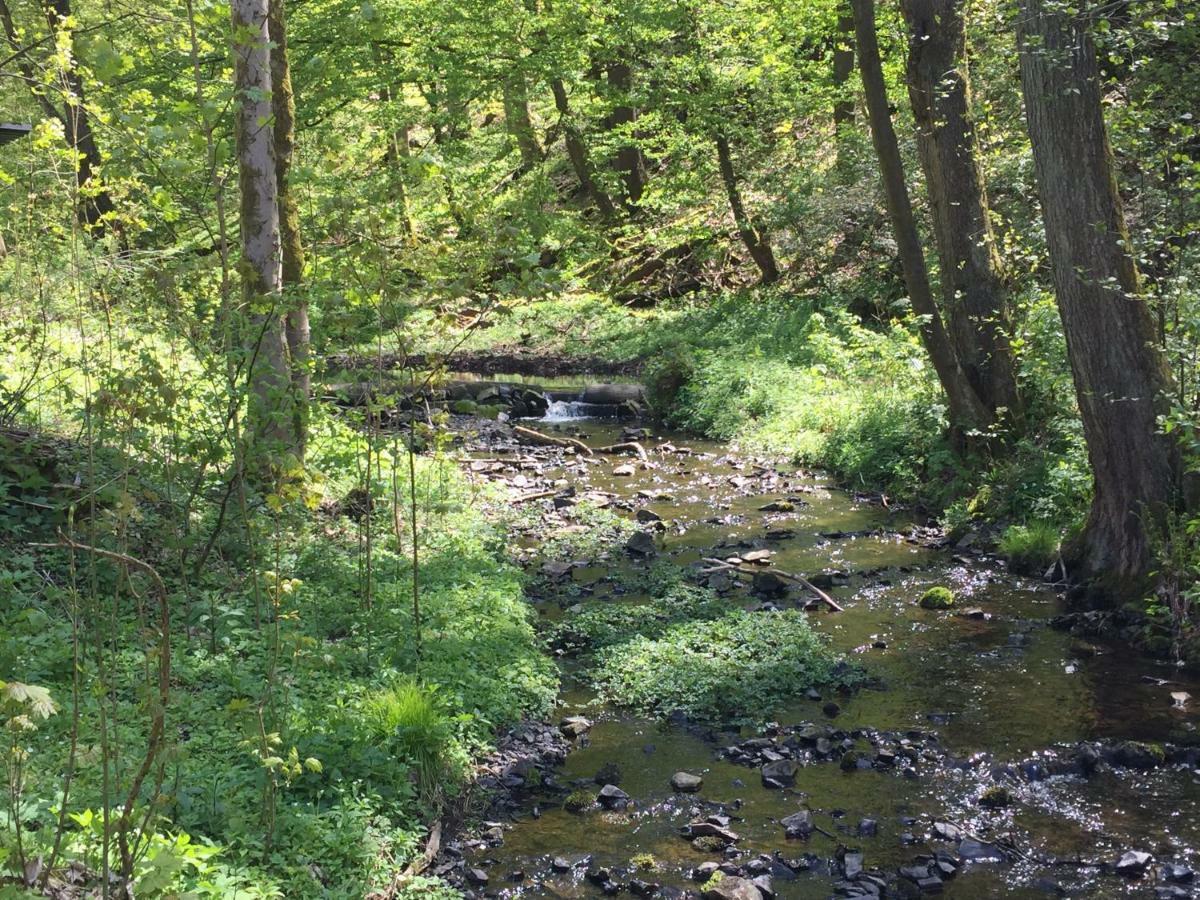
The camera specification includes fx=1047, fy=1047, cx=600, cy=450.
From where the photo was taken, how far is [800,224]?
20.0 m

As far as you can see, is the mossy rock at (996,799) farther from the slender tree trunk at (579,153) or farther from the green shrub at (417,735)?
the slender tree trunk at (579,153)

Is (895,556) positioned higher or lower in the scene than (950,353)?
lower

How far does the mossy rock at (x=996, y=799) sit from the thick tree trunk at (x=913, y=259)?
19.6ft

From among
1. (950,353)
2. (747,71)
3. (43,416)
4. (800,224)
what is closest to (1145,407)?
(950,353)

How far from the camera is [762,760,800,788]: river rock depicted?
595 cm

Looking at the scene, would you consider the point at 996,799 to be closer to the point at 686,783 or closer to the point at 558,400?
the point at 686,783

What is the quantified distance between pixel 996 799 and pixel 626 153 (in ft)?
70.9

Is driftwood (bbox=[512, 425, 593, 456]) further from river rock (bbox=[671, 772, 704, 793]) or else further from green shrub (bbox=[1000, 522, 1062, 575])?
river rock (bbox=[671, 772, 704, 793])

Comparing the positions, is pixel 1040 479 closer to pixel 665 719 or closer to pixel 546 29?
pixel 665 719

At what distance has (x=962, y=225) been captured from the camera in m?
11.0

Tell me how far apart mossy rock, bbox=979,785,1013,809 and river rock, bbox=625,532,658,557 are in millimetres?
4844

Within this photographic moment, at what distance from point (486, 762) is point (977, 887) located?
2694 millimetres

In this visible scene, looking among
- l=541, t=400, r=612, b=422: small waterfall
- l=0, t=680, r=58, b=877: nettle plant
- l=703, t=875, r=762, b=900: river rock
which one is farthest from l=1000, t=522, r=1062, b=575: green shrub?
l=541, t=400, r=612, b=422: small waterfall

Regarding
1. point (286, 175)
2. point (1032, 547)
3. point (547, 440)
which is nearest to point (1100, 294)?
point (1032, 547)
